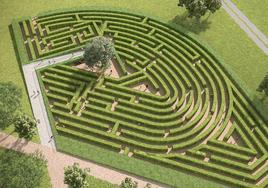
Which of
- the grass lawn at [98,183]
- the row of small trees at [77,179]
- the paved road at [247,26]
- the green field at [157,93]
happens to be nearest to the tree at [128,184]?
the row of small trees at [77,179]

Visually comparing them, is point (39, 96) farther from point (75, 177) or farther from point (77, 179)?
point (77, 179)

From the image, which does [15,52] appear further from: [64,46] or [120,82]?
[120,82]

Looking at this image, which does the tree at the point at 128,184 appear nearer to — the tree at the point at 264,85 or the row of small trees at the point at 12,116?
the row of small trees at the point at 12,116

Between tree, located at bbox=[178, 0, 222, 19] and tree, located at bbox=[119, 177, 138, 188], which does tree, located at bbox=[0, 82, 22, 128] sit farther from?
tree, located at bbox=[178, 0, 222, 19]

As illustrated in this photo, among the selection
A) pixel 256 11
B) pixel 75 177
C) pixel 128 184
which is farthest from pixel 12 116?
pixel 256 11

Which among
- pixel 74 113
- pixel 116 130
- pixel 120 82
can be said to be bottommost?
pixel 116 130

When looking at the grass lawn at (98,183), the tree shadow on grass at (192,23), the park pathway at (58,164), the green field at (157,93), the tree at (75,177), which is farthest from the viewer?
the tree shadow on grass at (192,23)

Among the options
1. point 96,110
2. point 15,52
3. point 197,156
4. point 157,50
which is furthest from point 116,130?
point 15,52
